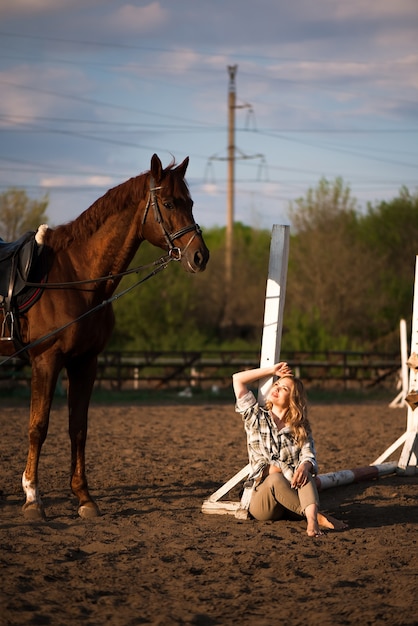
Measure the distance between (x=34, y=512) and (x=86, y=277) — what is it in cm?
181

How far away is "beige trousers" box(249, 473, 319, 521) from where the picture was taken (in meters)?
5.81

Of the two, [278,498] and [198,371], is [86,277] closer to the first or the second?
[278,498]

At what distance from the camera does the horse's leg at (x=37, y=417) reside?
6160 millimetres

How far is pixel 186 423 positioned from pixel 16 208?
20562mm

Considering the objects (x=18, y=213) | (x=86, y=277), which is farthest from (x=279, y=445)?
(x=18, y=213)

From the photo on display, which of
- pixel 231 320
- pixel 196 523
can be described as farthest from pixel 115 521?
pixel 231 320

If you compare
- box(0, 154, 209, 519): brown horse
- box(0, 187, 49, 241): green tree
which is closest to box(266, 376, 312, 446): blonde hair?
box(0, 154, 209, 519): brown horse

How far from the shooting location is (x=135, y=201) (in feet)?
20.8

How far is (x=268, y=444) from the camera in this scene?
6.09 m

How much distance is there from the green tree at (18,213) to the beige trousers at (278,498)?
87.0ft

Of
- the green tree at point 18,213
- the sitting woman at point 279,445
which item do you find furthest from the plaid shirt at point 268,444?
the green tree at point 18,213

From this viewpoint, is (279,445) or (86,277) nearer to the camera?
(279,445)

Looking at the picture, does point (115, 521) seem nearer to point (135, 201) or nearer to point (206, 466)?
point (135, 201)

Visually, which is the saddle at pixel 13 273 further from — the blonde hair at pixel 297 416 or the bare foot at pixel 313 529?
the bare foot at pixel 313 529
